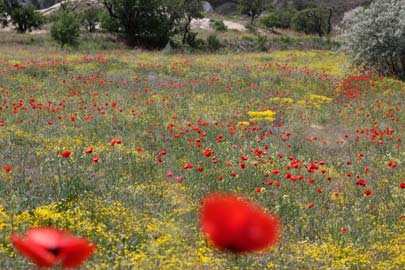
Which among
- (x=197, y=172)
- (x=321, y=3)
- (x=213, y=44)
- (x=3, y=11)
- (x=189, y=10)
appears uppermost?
(x=189, y=10)

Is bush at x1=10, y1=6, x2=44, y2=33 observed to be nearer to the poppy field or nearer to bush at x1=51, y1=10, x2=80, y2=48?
bush at x1=51, y1=10, x2=80, y2=48

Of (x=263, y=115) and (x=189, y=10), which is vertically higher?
(x=189, y=10)

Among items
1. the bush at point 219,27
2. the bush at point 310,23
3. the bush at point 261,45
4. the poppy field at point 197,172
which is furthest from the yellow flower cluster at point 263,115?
the bush at point 310,23

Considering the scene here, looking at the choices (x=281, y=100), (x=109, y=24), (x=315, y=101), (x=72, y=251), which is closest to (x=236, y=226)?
(x=72, y=251)

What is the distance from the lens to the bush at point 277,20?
57.8 metres

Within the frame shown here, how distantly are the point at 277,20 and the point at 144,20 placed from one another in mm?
26772

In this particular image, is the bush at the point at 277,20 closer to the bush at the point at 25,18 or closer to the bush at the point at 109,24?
the bush at the point at 109,24

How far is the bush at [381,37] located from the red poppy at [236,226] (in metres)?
18.3

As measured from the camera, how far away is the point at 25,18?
4178cm

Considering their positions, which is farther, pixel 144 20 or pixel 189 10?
pixel 144 20

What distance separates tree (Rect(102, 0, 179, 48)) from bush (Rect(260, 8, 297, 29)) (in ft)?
76.4

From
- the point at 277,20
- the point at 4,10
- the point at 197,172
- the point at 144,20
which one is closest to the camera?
the point at 197,172

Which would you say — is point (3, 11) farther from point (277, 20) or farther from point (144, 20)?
point (277, 20)

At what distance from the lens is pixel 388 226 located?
574cm
